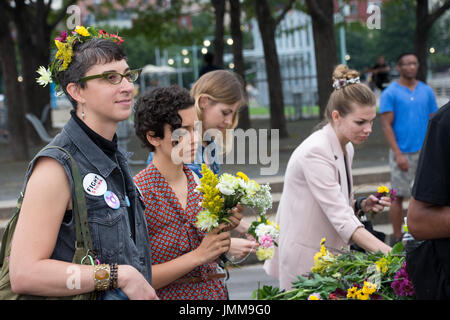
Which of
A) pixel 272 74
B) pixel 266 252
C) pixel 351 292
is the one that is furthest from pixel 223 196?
pixel 272 74

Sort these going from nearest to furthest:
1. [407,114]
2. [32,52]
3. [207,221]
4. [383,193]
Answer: [207,221] < [383,193] < [407,114] < [32,52]

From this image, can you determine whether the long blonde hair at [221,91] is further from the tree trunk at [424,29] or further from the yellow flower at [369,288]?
the tree trunk at [424,29]

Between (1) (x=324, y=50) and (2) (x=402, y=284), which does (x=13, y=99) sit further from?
(2) (x=402, y=284)

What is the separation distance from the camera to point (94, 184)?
2275mm


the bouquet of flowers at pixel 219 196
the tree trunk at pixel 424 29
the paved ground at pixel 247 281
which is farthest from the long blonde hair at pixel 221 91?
the tree trunk at pixel 424 29

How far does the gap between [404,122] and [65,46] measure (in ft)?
20.6

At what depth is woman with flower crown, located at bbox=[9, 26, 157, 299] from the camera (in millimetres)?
2139

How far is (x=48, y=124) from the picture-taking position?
1938 cm

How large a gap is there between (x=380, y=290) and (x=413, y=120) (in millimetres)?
5213

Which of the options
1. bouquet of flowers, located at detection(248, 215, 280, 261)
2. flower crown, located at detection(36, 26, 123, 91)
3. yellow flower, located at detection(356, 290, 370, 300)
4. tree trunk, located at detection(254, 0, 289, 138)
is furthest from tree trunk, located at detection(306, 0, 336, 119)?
flower crown, located at detection(36, 26, 123, 91)

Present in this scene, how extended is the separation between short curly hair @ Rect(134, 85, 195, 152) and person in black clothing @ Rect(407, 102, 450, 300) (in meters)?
1.27

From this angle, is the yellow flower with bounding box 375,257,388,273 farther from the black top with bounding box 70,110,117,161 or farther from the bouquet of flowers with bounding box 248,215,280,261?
the black top with bounding box 70,110,117,161

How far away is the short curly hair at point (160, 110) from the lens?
3.20 m

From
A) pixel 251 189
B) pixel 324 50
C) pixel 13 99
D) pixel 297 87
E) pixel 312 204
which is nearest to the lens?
pixel 251 189
